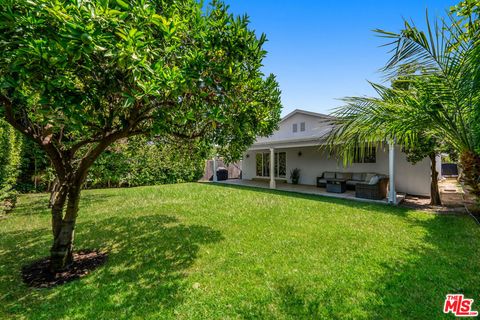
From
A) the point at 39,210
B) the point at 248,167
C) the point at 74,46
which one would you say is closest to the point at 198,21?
the point at 74,46

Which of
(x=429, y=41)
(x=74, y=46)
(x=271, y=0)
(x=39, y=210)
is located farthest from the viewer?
(x=39, y=210)

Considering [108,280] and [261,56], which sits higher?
[261,56]

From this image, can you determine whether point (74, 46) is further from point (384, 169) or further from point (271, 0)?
point (384, 169)

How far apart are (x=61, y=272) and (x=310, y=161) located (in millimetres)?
14268

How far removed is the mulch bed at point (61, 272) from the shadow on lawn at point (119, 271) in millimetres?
150

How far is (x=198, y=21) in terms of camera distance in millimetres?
3383

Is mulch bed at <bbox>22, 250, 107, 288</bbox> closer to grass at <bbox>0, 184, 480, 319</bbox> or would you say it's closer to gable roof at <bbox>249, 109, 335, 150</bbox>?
grass at <bbox>0, 184, 480, 319</bbox>

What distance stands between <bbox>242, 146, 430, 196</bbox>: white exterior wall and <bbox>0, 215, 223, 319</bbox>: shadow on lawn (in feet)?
22.5

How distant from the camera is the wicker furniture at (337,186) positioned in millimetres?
12336

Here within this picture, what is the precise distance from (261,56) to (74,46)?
8.48 ft

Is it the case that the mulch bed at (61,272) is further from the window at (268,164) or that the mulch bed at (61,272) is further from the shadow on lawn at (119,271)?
the window at (268,164)

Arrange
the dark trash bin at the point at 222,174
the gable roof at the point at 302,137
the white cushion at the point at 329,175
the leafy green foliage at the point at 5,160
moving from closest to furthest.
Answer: the leafy green foliage at the point at 5,160
the gable roof at the point at 302,137
the white cushion at the point at 329,175
the dark trash bin at the point at 222,174

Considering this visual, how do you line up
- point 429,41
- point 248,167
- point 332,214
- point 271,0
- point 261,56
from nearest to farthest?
point 429,41, point 261,56, point 271,0, point 332,214, point 248,167

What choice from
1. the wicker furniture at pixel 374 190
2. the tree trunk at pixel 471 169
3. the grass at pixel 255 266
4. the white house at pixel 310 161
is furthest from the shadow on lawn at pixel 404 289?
the white house at pixel 310 161
